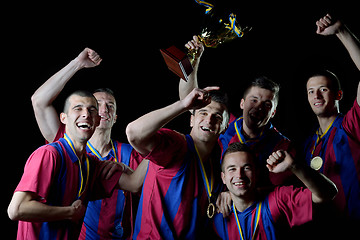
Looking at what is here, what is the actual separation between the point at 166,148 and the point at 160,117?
230 millimetres

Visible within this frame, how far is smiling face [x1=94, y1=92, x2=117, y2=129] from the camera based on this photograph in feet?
10.1

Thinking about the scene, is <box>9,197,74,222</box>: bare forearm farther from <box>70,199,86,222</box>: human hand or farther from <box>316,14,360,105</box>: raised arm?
<box>316,14,360,105</box>: raised arm

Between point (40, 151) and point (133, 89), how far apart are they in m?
2.17

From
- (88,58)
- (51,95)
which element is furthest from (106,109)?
(51,95)

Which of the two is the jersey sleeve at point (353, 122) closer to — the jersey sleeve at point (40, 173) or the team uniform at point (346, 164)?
the team uniform at point (346, 164)

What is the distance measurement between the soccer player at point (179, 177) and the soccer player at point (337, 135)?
0.74 meters

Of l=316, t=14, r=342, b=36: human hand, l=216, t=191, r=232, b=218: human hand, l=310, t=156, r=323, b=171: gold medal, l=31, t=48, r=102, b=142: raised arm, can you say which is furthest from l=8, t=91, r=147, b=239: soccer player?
l=316, t=14, r=342, b=36: human hand

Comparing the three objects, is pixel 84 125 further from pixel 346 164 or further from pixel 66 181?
pixel 346 164

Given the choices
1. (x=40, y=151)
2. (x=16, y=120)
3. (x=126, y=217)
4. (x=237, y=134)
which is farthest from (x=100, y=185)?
(x=16, y=120)

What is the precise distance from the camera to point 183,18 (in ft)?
12.6

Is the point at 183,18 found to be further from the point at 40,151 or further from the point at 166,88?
the point at 40,151

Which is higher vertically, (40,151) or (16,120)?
(16,120)

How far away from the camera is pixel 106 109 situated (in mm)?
3125

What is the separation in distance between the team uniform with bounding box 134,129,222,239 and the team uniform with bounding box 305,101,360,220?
0.88 m
